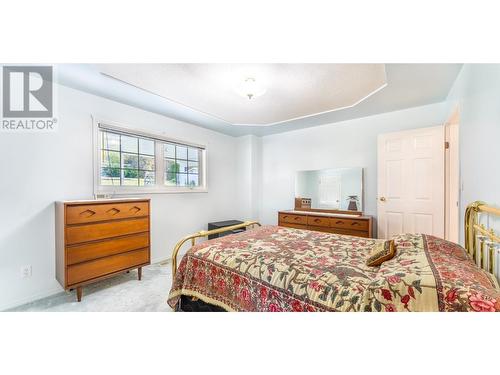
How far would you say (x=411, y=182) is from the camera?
2.71 m

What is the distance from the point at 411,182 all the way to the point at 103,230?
3.87m

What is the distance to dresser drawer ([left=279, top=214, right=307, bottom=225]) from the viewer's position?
136 inches

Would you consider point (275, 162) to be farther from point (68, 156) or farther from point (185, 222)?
point (68, 156)

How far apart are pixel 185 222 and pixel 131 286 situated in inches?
53.5

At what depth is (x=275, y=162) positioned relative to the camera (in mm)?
4312

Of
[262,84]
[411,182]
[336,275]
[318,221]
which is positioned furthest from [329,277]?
[411,182]

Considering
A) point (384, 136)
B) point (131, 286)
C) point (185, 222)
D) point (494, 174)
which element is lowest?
point (131, 286)

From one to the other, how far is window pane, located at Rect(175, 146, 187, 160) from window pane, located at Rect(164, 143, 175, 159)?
72 mm

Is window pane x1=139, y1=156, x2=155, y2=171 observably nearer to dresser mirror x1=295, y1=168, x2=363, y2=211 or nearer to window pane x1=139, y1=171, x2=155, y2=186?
window pane x1=139, y1=171, x2=155, y2=186

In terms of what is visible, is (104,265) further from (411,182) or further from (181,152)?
(411,182)

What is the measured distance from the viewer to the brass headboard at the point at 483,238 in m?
1.02

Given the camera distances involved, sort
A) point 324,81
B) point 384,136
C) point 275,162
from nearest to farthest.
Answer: point 324,81 < point 384,136 < point 275,162

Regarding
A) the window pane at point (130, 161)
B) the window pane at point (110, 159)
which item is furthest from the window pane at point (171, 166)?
the window pane at point (110, 159)
